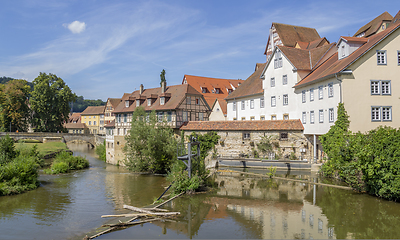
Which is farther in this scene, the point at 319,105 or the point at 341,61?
the point at 319,105

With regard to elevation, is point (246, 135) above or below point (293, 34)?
below

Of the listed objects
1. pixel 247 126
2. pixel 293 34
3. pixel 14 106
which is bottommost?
pixel 247 126

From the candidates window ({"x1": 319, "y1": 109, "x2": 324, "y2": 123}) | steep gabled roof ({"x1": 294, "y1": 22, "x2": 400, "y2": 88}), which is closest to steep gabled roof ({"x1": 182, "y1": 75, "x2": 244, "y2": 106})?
steep gabled roof ({"x1": 294, "y1": 22, "x2": 400, "y2": 88})

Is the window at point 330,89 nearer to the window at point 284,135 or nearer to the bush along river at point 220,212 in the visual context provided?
the window at point 284,135

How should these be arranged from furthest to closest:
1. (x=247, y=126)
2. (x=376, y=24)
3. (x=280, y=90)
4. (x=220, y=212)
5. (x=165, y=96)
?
(x=376, y=24), (x=165, y=96), (x=280, y=90), (x=247, y=126), (x=220, y=212)

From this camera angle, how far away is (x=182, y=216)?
13.9 m

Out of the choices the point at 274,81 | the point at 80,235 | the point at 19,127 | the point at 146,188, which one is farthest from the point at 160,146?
the point at 19,127

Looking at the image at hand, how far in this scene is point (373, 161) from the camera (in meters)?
15.6

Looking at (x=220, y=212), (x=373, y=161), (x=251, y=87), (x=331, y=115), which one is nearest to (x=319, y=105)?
(x=331, y=115)

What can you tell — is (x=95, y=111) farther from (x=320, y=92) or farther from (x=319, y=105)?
(x=320, y=92)

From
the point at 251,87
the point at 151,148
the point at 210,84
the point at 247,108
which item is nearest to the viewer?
the point at 151,148

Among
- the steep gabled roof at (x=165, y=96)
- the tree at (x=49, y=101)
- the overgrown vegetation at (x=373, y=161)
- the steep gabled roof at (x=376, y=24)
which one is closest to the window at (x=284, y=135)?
the overgrown vegetation at (x=373, y=161)

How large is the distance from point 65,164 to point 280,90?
23.1 m

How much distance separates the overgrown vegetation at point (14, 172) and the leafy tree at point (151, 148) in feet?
29.1
